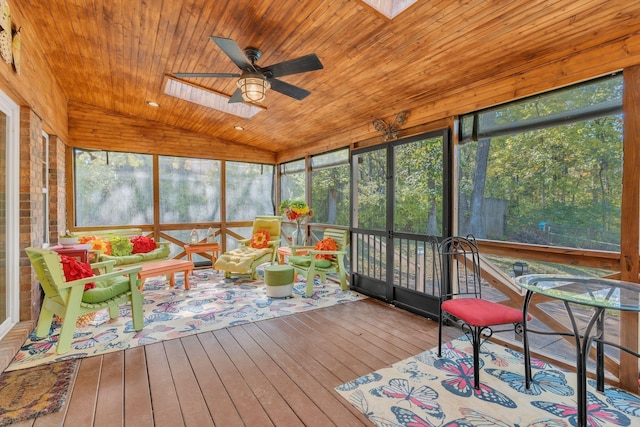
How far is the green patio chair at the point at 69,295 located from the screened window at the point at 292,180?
12.4 ft

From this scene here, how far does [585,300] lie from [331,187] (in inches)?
163

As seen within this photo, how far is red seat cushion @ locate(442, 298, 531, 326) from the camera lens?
2072 mm

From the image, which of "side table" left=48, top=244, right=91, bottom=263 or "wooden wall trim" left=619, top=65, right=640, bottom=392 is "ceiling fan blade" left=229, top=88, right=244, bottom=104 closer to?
"side table" left=48, top=244, right=91, bottom=263

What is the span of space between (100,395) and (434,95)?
4.15 meters

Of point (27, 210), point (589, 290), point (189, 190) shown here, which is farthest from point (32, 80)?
point (589, 290)

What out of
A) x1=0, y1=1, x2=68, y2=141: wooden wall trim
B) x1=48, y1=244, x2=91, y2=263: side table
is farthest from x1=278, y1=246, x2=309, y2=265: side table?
x1=0, y1=1, x2=68, y2=141: wooden wall trim

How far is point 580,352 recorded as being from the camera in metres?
1.73

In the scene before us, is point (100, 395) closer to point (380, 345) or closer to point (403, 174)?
point (380, 345)

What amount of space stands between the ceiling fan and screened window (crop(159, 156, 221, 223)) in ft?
12.7

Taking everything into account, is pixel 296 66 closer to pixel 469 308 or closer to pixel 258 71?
pixel 258 71

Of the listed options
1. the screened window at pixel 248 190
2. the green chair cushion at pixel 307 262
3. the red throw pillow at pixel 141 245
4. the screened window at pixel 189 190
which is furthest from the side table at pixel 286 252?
the red throw pillow at pixel 141 245

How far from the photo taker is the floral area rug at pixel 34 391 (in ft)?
6.15

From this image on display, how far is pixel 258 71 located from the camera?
2574mm

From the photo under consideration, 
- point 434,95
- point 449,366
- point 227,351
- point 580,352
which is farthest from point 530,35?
point 227,351
